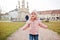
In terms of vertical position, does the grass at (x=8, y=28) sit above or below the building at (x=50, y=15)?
below

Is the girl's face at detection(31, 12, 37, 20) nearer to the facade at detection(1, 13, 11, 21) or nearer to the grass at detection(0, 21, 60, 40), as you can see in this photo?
the grass at detection(0, 21, 60, 40)

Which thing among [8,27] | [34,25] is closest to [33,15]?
[34,25]

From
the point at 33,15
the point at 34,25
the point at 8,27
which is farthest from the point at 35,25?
the point at 8,27

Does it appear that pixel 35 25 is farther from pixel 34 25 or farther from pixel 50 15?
pixel 50 15

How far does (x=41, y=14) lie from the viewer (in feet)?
5.52

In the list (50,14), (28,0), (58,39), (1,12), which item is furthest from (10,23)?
(58,39)

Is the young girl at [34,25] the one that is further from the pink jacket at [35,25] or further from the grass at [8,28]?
the grass at [8,28]

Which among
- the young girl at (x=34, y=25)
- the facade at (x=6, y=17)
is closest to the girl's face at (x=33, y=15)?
the young girl at (x=34, y=25)

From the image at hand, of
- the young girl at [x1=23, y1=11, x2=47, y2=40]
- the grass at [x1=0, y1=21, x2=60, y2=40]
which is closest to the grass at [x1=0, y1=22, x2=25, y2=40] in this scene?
the grass at [x1=0, y1=21, x2=60, y2=40]

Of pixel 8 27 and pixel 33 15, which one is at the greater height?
pixel 33 15

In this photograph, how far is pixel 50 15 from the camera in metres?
1.69

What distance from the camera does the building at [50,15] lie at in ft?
5.49

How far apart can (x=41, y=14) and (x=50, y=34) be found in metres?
0.25

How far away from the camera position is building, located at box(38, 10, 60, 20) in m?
1.67
